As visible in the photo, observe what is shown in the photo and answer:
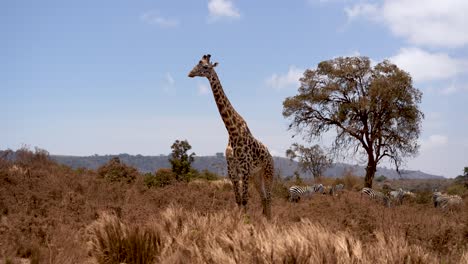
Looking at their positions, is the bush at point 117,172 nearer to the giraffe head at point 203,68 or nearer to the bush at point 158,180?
the bush at point 158,180

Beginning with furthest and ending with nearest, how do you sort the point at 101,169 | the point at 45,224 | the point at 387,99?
the point at 387,99 → the point at 101,169 → the point at 45,224

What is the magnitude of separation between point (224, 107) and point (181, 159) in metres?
19.4

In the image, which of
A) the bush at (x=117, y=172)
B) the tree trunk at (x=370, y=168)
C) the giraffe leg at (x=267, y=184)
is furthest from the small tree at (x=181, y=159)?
the giraffe leg at (x=267, y=184)

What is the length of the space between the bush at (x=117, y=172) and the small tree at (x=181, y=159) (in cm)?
335

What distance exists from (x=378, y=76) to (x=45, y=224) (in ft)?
96.3

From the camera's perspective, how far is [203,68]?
1107cm

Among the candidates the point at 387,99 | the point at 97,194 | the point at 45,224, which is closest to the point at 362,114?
the point at 387,99

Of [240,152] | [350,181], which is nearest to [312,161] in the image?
[350,181]

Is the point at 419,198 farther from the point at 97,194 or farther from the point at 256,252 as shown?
the point at 256,252

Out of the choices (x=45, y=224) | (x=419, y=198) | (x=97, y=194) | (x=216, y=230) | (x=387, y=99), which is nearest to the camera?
(x=216, y=230)

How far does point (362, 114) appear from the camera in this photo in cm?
3453

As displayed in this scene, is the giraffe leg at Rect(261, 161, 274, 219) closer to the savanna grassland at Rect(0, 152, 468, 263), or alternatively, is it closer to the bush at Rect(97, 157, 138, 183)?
the savanna grassland at Rect(0, 152, 468, 263)

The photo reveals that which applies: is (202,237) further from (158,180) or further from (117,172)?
(117,172)

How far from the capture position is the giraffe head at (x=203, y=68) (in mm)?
10984
